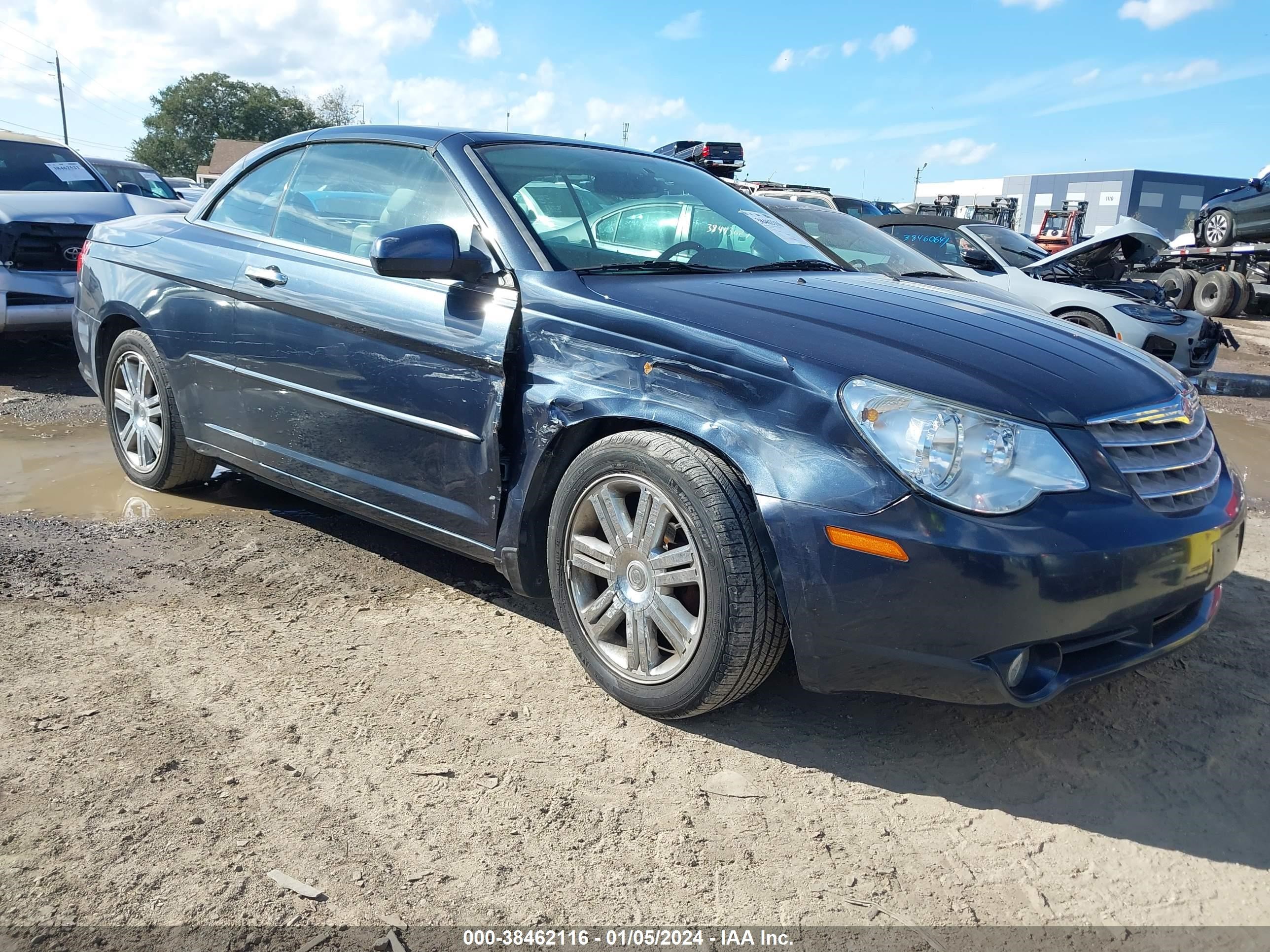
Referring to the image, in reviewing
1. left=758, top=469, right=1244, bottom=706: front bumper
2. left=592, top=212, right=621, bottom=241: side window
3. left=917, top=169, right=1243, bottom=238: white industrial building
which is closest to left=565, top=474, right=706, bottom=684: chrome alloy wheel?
left=758, top=469, right=1244, bottom=706: front bumper

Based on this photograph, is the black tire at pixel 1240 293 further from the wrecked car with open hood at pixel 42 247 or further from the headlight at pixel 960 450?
the headlight at pixel 960 450

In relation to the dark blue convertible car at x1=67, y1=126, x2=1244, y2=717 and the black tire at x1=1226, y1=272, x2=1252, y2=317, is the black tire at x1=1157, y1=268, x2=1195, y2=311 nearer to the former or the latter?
the black tire at x1=1226, y1=272, x2=1252, y2=317

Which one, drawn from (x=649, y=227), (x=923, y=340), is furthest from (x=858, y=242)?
(x=923, y=340)

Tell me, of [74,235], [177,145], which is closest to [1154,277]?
[74,235]

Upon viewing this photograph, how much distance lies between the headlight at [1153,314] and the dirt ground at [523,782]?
599 cm

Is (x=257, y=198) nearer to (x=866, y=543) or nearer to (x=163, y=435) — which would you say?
(x=163, y=435)

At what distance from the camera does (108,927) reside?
1.98 meters

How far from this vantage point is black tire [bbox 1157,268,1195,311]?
15.7 metres

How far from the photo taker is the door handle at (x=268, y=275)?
376 centimetres

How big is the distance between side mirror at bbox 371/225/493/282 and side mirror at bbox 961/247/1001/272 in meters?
7.94

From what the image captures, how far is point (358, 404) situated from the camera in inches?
137

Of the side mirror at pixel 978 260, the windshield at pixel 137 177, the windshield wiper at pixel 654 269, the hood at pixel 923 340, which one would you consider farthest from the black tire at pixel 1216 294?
the windshield at pixel 137 177

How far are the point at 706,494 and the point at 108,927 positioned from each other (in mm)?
1615

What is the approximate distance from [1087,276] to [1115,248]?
1.25 feet
